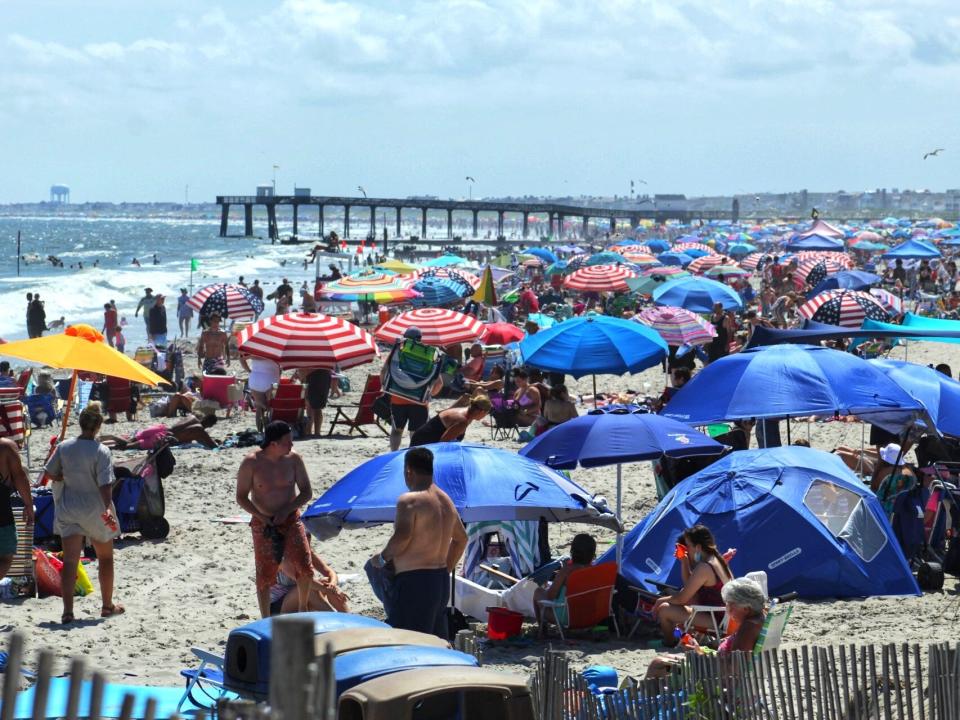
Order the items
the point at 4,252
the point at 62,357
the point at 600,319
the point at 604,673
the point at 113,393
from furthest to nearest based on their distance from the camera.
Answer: the point at 4,252, the point at 113,393, the point at 600,319, the point at 62,357, the point at 604,673

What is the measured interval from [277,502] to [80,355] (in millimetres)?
3612

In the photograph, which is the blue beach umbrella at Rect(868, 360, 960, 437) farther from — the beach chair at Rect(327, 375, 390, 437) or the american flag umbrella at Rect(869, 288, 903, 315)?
the american flag umbrella at Rect(869, 288, 903, 315)

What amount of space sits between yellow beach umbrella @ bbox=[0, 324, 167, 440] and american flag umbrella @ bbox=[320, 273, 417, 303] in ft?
41.0

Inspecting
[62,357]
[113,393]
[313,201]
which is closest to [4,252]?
[313,201]

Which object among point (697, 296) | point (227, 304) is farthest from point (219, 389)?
point (697, 296)

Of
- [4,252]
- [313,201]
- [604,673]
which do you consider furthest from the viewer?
[4,252]

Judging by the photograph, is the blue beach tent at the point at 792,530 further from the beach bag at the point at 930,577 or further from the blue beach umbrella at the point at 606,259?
the blue beach umbrella at the point at 606,259

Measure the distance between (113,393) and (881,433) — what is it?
350 inches

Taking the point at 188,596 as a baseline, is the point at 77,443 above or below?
above

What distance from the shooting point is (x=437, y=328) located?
14.8 meters

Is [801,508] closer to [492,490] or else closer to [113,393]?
[492,490]

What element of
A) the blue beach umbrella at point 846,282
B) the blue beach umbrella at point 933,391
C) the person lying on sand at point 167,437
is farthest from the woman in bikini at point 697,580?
the blue beach umbrella at point 846,282

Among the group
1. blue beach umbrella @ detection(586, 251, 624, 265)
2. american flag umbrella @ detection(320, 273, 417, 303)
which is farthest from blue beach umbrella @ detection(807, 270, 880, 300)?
blue beach umbrella @ detection(586, 251, 624, 265)

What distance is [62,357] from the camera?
9.55 m
